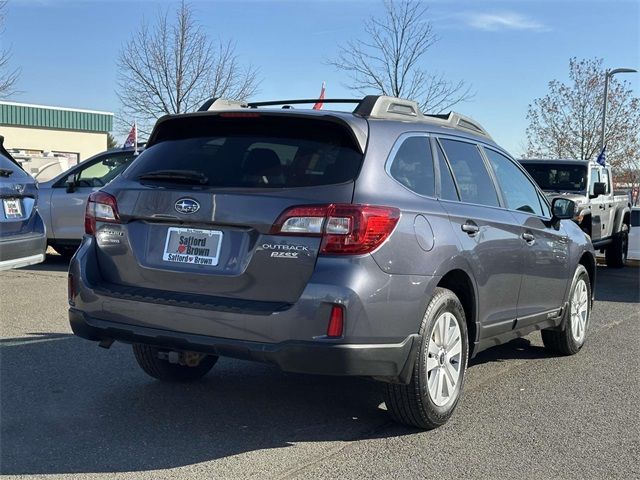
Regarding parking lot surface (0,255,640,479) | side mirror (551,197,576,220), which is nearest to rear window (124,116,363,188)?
parking lot surface (0,255,640,479)

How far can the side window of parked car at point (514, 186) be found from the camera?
5723mm

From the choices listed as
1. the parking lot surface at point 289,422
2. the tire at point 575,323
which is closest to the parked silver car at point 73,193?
the parking lot surface at point 289,422

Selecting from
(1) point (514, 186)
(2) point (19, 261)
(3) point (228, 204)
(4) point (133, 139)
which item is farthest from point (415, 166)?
(4) point (133, 139)

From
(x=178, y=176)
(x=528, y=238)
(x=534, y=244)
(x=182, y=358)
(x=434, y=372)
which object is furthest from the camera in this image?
(x=534, y=244)

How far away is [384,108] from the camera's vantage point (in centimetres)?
463

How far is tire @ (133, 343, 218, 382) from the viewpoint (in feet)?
17.1

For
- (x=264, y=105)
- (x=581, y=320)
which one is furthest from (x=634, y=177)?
(x=264, y=105)

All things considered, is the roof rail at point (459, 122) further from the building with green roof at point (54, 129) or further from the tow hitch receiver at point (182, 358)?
the building with green roof at point (54, 129)

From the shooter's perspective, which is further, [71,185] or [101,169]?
[101,169]

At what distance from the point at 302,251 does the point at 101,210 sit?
1.37 metres

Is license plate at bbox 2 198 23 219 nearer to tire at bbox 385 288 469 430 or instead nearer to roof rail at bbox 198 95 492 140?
roof rail at bbox 198 95 492 140

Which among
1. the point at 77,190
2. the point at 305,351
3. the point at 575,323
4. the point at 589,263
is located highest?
the point at 77,190

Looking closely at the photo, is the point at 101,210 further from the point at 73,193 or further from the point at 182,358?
the point at 73,193

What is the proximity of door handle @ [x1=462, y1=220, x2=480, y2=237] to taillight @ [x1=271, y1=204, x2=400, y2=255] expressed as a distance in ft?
3.21
